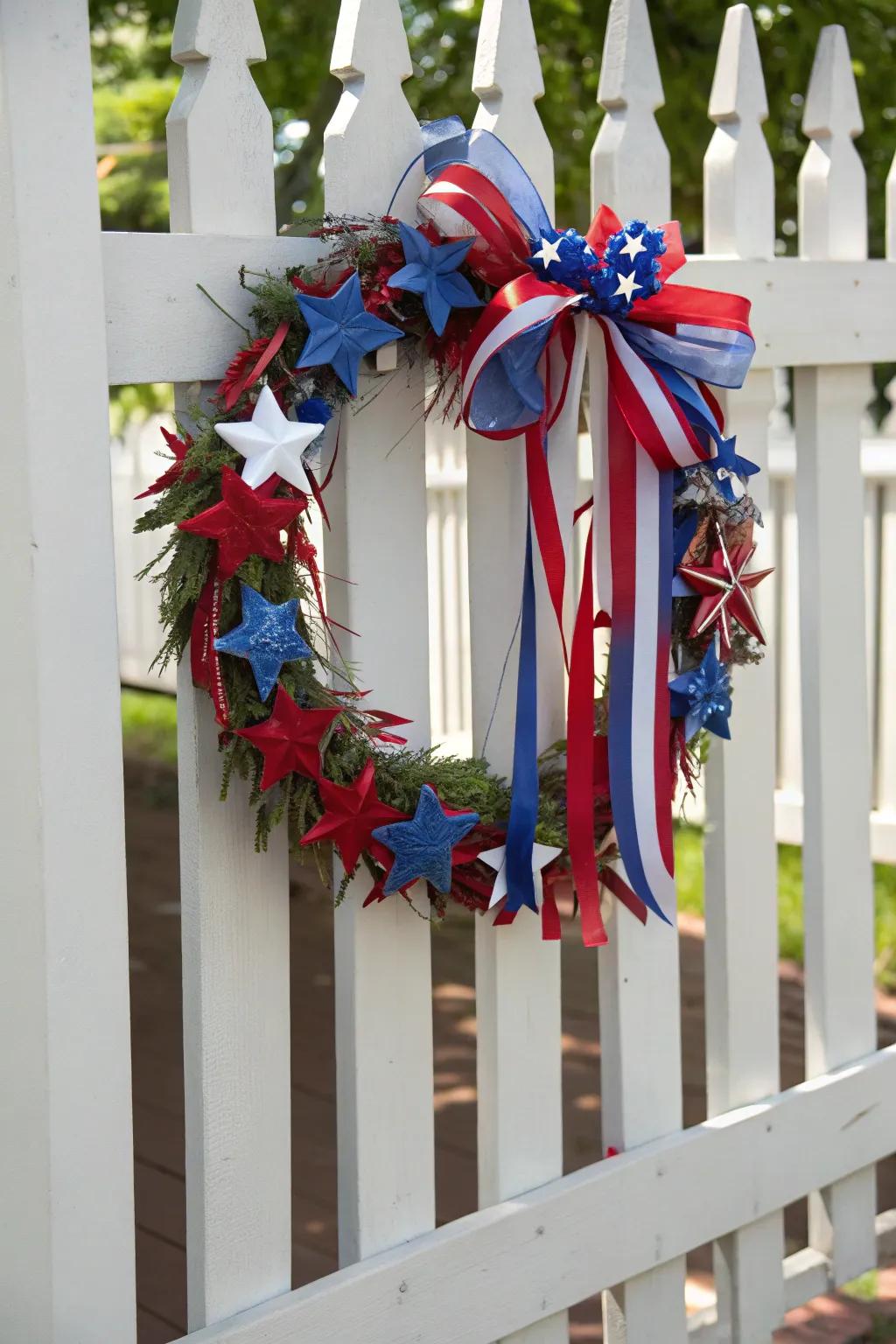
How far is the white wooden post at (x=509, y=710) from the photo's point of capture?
1821 mm

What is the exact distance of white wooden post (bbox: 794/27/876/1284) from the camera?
2301 mm

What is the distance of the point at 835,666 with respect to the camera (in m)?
2.36

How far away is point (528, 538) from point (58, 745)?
24.7 inches

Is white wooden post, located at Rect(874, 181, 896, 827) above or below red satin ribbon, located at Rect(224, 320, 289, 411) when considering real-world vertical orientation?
below

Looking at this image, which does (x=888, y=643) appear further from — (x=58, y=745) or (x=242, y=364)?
(x=58, y=745)

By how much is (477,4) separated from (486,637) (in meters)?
2.35

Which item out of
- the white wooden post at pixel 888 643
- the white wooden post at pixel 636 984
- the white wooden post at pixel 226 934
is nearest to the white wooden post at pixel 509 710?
the white wooden post at pixel 636 984

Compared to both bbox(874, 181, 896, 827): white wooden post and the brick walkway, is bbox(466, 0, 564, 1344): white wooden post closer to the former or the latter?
the brick walkway

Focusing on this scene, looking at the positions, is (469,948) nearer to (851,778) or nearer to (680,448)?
(851,778)

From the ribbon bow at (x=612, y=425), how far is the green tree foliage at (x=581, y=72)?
1.51m

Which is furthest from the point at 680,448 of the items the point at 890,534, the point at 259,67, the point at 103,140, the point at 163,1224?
the point at 103,140

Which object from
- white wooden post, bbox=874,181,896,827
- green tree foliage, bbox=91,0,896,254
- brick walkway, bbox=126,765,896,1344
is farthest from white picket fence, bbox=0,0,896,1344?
white wooden post, bbox=874,181,896,827

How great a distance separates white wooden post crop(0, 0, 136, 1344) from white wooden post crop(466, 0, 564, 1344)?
520mm

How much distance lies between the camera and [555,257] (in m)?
1.68
